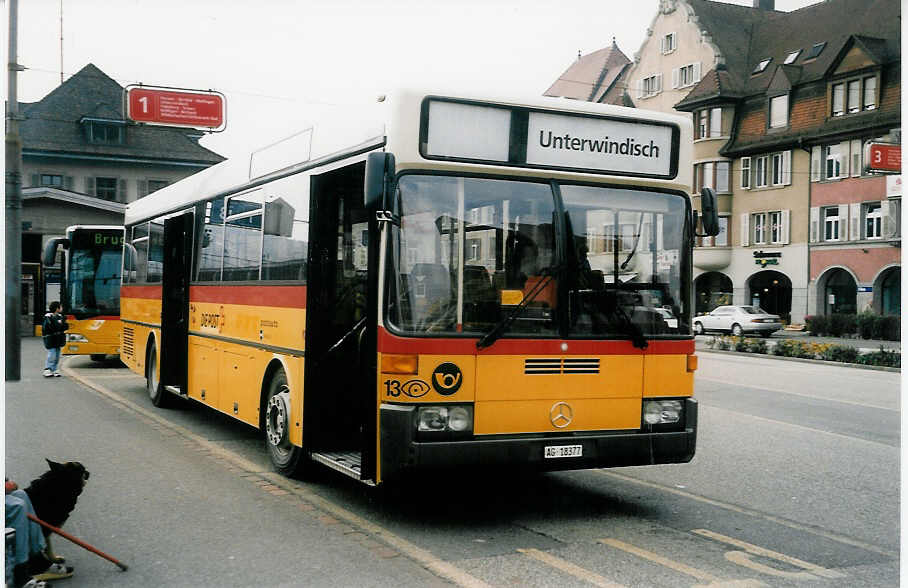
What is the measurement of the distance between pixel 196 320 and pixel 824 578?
8.08 m

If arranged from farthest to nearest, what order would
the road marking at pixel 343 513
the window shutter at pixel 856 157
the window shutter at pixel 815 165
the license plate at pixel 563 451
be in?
1. the window shutter at pixel 815 165
2. the window shutter at pixel 856 157
3. the license plate at pixel 563 451
4. the road marking at pixel 343 513

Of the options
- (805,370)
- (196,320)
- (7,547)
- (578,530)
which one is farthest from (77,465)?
(805,370)

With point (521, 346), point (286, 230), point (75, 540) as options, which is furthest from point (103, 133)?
point (75, 540)

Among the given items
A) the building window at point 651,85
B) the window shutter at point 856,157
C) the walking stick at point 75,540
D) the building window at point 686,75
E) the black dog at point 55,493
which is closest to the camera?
the walking stick at point 75,540

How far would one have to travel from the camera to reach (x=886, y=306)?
4350 centimetres

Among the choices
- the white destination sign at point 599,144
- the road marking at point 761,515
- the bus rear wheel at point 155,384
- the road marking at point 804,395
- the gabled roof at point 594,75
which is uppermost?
the gabled roof at point 594,75

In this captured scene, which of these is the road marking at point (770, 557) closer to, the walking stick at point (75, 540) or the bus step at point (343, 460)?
the bus step at point (343, 460)

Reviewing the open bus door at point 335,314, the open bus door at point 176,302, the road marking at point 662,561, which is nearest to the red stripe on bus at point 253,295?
the open bus door at point 335,314

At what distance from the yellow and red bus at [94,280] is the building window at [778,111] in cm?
3687

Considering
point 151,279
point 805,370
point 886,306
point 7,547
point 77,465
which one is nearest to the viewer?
point 7,547

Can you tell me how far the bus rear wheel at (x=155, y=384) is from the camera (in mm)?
13961

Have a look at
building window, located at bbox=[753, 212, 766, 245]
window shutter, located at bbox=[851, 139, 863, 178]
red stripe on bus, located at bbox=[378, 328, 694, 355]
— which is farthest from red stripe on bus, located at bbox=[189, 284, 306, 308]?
building window, located at bbox=[753, 212, 766, 245]

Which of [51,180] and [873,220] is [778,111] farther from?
[51,180]

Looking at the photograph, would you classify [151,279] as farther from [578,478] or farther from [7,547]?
[7,547]
